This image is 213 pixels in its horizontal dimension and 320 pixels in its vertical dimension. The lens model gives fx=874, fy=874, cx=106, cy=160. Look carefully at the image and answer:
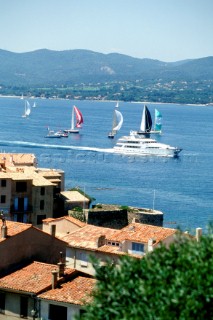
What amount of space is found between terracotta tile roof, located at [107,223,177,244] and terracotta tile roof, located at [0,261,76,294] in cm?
642

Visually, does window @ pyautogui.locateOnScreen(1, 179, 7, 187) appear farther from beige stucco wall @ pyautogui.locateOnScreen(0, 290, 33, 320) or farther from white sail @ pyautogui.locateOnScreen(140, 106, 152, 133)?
white sail @ pyautogui.locateOnScreen(140, 106, 152, 133)

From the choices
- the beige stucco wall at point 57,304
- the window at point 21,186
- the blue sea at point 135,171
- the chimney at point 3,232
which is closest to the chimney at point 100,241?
the chimney at point 3,232

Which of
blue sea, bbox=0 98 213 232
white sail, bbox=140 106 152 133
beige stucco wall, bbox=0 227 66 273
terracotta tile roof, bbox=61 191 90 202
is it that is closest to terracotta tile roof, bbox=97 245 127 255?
beige stucco wall, bbox=0 227 66 273

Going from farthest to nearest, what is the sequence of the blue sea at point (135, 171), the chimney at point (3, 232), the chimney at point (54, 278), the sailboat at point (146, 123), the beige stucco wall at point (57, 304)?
the sailboat at point (146, 123) < the blue sea at point (135, 171) < the chimney at point (3, 232) < the chimney at point (54, 278) < the beige stucco wall at point (57, 304)

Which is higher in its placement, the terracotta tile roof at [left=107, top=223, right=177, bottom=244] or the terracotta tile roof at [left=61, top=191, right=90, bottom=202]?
the terracotta tile roof at [left=107, top=223, right=177, bottom=244]

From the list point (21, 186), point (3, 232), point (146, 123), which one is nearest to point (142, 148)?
point (146, 123)

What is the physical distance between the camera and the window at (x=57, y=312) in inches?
1022

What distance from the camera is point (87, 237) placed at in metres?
35.5

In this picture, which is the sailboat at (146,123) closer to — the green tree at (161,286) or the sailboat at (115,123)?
the sailboat at (115,123)

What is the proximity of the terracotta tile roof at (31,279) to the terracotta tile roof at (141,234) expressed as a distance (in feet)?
21.1

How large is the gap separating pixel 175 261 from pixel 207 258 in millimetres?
657

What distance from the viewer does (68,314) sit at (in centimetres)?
2580

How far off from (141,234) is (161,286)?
18841 millimetres

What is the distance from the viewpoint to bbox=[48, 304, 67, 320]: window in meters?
26.0
